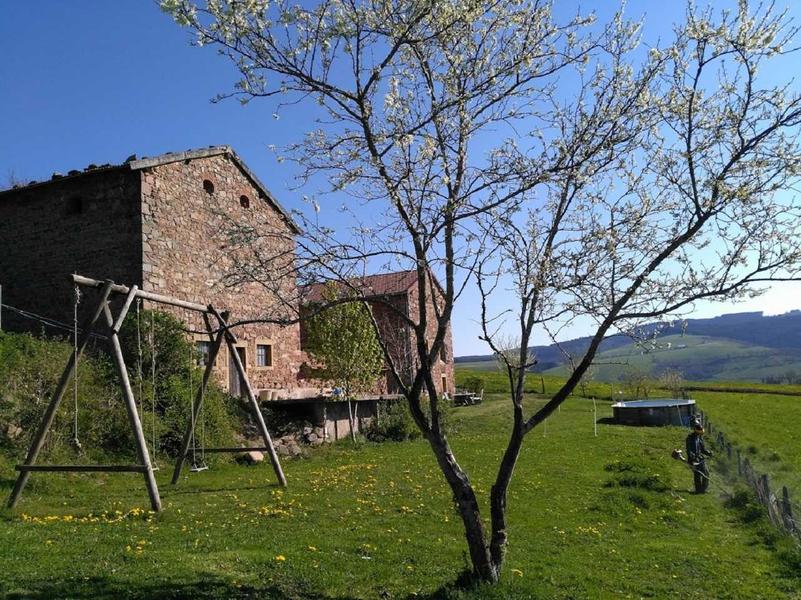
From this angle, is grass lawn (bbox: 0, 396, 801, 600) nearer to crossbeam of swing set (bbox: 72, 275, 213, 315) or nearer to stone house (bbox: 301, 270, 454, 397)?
stone house (bbox: 301, 270, 454, 397)

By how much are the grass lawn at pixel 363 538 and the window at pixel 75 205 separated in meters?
9.27

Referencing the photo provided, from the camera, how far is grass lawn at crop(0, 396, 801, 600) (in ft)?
22.4

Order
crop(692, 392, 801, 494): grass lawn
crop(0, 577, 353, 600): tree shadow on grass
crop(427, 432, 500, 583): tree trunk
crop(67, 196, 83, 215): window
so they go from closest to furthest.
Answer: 1. crop(0, 577, 353, 600): tree shadow on grass
2. crop(427, 432, 500, 583): tree trunk
3. crop(67, 196, 83, 215): window
4. crop(692, 392, 801, 494): grass lawn

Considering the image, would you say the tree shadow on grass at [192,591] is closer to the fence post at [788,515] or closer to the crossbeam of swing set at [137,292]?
the crossbeam of swing set at [137,292]

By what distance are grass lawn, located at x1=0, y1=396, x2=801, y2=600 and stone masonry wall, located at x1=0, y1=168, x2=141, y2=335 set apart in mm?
7345

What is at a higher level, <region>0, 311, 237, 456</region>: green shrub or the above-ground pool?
<region>0, 311, 237, 456</region>: green shrub

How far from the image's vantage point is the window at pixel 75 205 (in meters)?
20.1

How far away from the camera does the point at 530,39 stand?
263 inches

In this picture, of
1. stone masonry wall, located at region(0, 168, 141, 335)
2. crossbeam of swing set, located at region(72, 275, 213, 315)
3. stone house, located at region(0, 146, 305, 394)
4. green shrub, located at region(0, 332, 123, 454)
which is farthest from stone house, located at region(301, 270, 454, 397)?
stone masonry wall, located at region(0, 168, 141, 335)

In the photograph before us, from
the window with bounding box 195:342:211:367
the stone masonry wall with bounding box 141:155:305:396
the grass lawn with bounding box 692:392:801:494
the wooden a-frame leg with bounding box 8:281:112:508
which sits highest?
the stone masonry wall with bounding box 141:155:305:396

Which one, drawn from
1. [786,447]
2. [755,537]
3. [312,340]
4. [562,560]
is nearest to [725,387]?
[786,447]

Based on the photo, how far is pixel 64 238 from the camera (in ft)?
66.2

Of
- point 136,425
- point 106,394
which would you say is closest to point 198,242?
point 106,394

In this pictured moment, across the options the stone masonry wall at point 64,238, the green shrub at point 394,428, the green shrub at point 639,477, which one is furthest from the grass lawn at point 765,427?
the stone masonry wall at point 64,238
